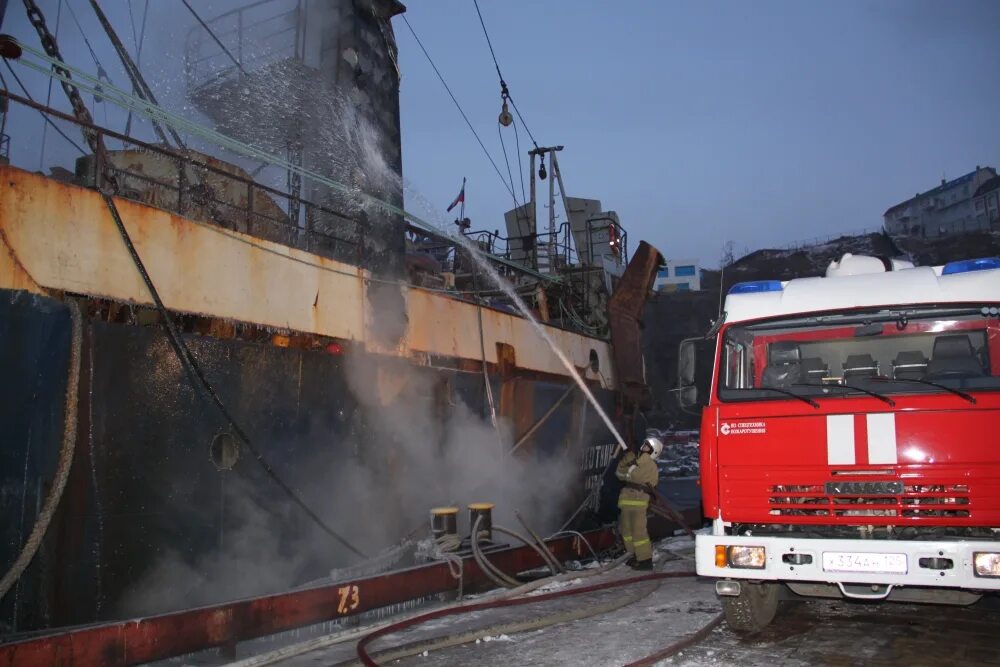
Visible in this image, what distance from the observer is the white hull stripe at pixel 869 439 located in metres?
5.14

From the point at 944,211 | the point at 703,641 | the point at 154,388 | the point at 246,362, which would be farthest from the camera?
the point at 944,211

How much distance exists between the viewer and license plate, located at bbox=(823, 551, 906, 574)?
4.89m

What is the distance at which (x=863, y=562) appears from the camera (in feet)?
16.4

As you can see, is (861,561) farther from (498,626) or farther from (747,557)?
(498,626)

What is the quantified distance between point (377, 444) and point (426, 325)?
69.1 inches

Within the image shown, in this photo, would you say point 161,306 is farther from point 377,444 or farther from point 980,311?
point 980,311

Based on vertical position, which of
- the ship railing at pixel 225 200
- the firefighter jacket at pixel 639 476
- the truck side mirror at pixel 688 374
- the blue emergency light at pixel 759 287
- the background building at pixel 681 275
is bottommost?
the firefighter jacket at pixel 639 476

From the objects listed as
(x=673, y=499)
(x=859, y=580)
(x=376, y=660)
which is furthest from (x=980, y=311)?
(x=673, y=499)

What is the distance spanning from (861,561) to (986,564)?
2.27ft

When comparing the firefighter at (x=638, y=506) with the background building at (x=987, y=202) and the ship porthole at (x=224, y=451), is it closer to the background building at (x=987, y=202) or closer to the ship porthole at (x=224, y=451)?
the ship porthole at (x=224, y=451)

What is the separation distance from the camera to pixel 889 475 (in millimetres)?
5102

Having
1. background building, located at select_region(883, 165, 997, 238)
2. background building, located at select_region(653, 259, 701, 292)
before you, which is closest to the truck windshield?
background building, located at select_region(653, 259, 701, 292)

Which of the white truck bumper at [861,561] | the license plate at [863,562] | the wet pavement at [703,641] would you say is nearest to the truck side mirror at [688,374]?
the white truck bumper at [861,561]

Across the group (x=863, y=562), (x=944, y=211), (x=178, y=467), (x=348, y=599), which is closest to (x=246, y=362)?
(x=178, y=467)
